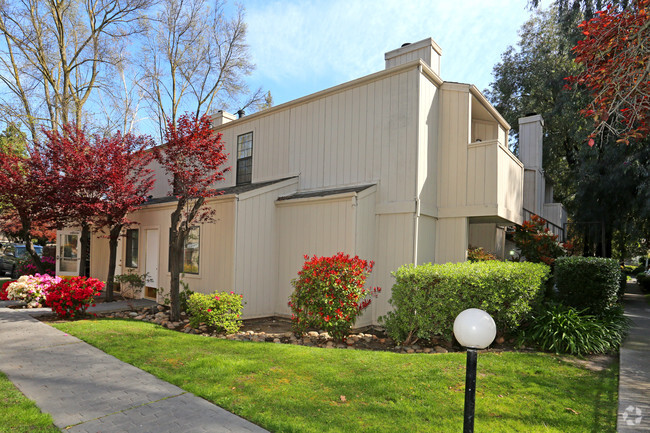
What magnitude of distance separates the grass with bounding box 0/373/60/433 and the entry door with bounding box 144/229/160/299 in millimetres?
7442

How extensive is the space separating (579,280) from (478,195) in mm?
2644

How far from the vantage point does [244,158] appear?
13.0 m

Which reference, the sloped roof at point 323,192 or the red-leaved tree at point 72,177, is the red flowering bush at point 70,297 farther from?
the sloped roof at point 323,192

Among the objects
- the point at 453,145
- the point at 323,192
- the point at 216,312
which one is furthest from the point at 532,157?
the point at 216,312

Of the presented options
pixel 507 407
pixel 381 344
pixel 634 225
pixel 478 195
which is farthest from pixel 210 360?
pixel 634 225

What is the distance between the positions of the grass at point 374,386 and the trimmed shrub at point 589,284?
8.54 feet

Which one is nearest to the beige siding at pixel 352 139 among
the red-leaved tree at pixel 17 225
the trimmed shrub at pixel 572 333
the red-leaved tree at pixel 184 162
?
the red-leaved tree at pixel 184 162

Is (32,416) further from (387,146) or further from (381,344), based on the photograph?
(387,146)

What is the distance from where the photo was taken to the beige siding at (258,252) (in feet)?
30.2

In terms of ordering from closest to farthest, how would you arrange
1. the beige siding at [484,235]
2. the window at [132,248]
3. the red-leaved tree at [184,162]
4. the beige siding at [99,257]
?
the red-leaved tree at [184,162] < the beige siding at [484,235] < the window at [132,248] < the beige siding at [99,257]

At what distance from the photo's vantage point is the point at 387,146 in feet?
29.7

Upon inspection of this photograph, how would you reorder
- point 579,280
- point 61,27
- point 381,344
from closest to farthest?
point 381,344 < point 579,280 < point 61,27

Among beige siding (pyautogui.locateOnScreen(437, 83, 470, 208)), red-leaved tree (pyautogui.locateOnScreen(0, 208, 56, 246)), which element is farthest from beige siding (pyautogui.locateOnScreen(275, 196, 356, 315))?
red-leaved tree (pyautogui.locateOnScreen(0, 208, 56, 246))

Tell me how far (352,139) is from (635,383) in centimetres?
712
